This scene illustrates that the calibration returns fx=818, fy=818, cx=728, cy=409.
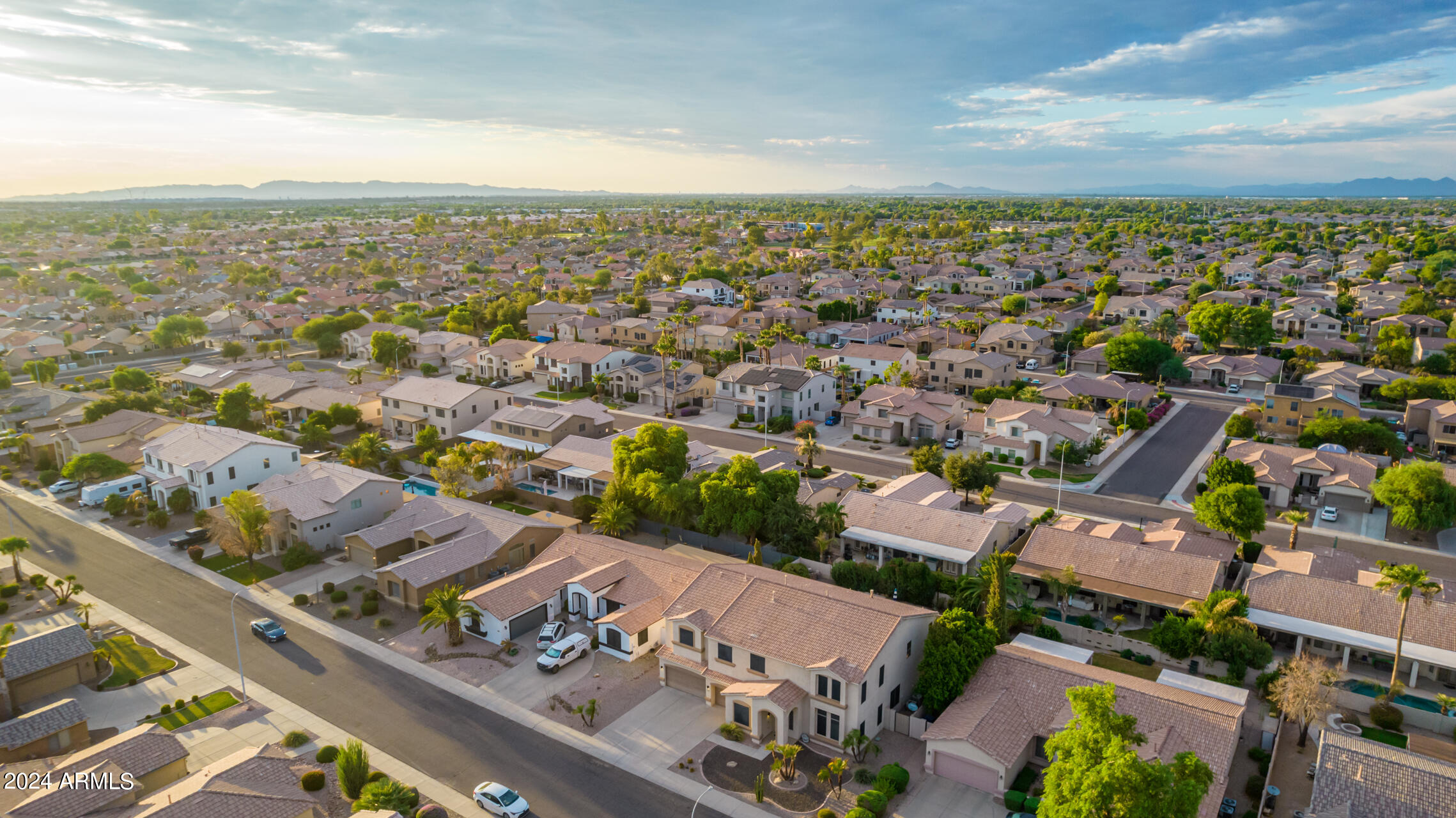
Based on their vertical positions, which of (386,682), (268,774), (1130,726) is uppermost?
(1130,726)

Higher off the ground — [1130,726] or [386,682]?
[1130,726]

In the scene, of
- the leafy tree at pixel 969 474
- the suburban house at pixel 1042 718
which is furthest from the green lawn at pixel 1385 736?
the leafy tree at pixel 969 474

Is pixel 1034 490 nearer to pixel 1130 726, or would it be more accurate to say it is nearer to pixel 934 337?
pixel 1130 726

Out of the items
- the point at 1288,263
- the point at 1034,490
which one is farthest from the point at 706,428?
the point at 1288,263

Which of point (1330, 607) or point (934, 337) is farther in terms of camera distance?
point (934, 337)

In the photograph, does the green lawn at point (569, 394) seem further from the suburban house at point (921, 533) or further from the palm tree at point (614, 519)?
the suburban house at point (921, 533)
